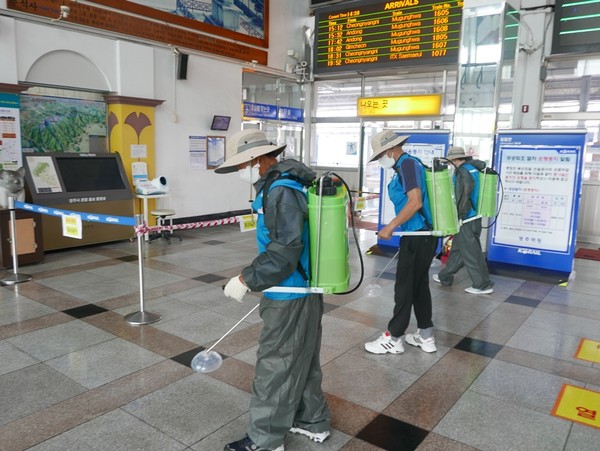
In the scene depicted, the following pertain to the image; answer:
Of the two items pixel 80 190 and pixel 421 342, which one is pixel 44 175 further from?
pixel 421 342

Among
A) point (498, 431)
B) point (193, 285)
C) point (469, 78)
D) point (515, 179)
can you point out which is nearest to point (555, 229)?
point (515, 179)

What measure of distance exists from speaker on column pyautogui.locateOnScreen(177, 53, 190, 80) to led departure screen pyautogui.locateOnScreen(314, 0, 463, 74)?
9.91ft

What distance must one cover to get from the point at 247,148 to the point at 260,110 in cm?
832

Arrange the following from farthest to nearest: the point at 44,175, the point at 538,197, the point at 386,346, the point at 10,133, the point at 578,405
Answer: the point at 44,175 < the point at 10,133 < the point at 538,197 < the point at 386,346 < the point at 578,405

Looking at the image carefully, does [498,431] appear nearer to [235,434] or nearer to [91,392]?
[235,434]

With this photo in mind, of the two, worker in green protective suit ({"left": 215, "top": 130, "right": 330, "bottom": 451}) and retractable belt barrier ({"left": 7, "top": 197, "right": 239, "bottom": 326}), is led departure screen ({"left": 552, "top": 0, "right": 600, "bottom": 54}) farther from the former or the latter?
worker in green protective suit ({"left": 215, "top": 130, "right": 330, "bottom": 451})

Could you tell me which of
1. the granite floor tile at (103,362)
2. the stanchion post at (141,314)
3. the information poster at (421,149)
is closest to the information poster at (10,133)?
the stanchion post at (141,314)

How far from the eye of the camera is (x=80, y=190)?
273 inches

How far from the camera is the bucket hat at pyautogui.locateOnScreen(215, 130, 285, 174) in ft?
7.38

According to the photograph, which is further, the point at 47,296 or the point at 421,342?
the point at 47,296

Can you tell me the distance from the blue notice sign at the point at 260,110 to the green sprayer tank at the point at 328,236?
8183mm

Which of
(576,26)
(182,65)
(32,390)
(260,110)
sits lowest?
(32,390)

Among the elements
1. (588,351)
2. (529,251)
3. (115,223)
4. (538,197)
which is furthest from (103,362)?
(538,197)

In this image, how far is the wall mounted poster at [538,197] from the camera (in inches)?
221
